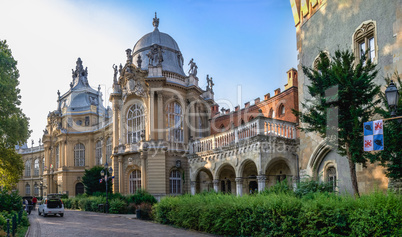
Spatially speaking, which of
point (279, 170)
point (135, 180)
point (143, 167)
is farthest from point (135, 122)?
point (279, 170)

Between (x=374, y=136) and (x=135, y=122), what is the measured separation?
2619 centimetres

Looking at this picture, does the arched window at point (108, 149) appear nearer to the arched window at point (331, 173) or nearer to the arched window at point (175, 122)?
the arched window at point (175, 122)

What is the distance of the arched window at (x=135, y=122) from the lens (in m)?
33.4

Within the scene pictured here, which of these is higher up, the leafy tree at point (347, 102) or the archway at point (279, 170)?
the leafy tree at point (347, 102)

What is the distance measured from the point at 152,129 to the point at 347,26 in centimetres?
1947

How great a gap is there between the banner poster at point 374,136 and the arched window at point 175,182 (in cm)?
2347

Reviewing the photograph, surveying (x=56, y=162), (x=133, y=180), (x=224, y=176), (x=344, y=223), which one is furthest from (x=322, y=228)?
(x=56, y=162)

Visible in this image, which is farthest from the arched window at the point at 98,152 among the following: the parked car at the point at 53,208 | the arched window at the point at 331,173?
the arched window at the point at 331,173

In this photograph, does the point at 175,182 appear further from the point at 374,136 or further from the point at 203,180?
the point at 374,136

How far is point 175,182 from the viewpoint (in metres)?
32.6

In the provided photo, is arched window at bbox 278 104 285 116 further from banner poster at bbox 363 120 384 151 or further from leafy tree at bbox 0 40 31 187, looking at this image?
banner poster at bbox 363 120 384 151

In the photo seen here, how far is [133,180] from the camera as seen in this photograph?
33.9 metres

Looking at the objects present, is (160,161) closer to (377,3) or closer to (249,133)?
(249,133)

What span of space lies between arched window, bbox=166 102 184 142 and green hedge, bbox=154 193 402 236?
50.7 feet
